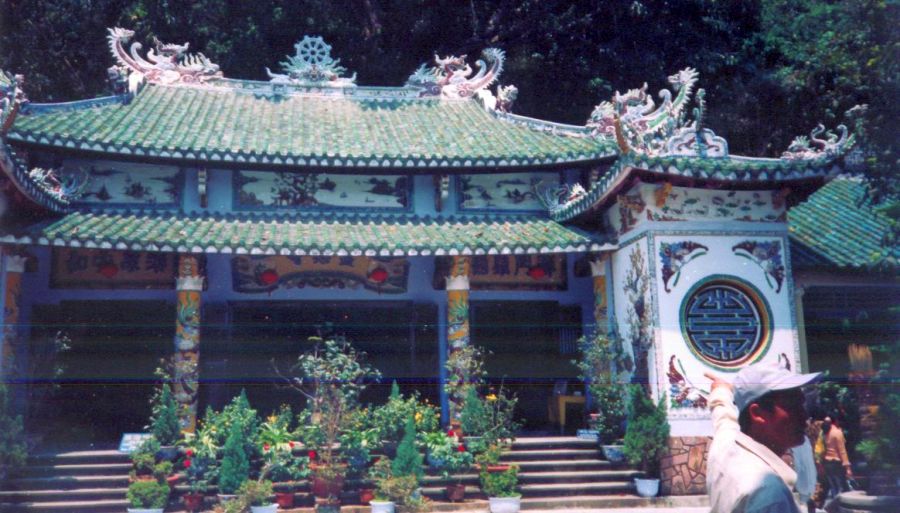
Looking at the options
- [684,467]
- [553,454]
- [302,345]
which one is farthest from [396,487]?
[302,345]

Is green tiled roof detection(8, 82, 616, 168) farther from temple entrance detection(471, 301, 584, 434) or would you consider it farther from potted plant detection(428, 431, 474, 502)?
potted plant detection(428, 431, 474, 502)

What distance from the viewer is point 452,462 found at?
30.4ft

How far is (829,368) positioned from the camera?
38.4 feet

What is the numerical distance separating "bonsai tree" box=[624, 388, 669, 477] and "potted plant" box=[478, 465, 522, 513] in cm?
144

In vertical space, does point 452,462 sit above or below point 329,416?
below

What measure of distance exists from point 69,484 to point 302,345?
373 cm

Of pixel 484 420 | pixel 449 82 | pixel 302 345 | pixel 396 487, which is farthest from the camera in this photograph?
pixel 449 82

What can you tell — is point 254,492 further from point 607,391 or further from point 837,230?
point 837,230

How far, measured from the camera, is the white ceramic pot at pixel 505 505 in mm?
8906

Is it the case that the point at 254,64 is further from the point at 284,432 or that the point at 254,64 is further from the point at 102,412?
the point at 284,432

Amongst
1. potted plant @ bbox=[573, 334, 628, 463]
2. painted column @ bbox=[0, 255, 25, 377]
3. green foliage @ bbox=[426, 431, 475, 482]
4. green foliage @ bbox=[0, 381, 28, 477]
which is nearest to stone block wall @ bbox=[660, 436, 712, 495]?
potted plant @ bbox=[573, 334, 628, 463]

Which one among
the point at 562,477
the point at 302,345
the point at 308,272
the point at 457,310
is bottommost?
the point at 562,477

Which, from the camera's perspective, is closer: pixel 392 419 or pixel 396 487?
pixel 396 487

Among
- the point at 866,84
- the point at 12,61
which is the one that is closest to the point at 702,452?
the point at 866,84
